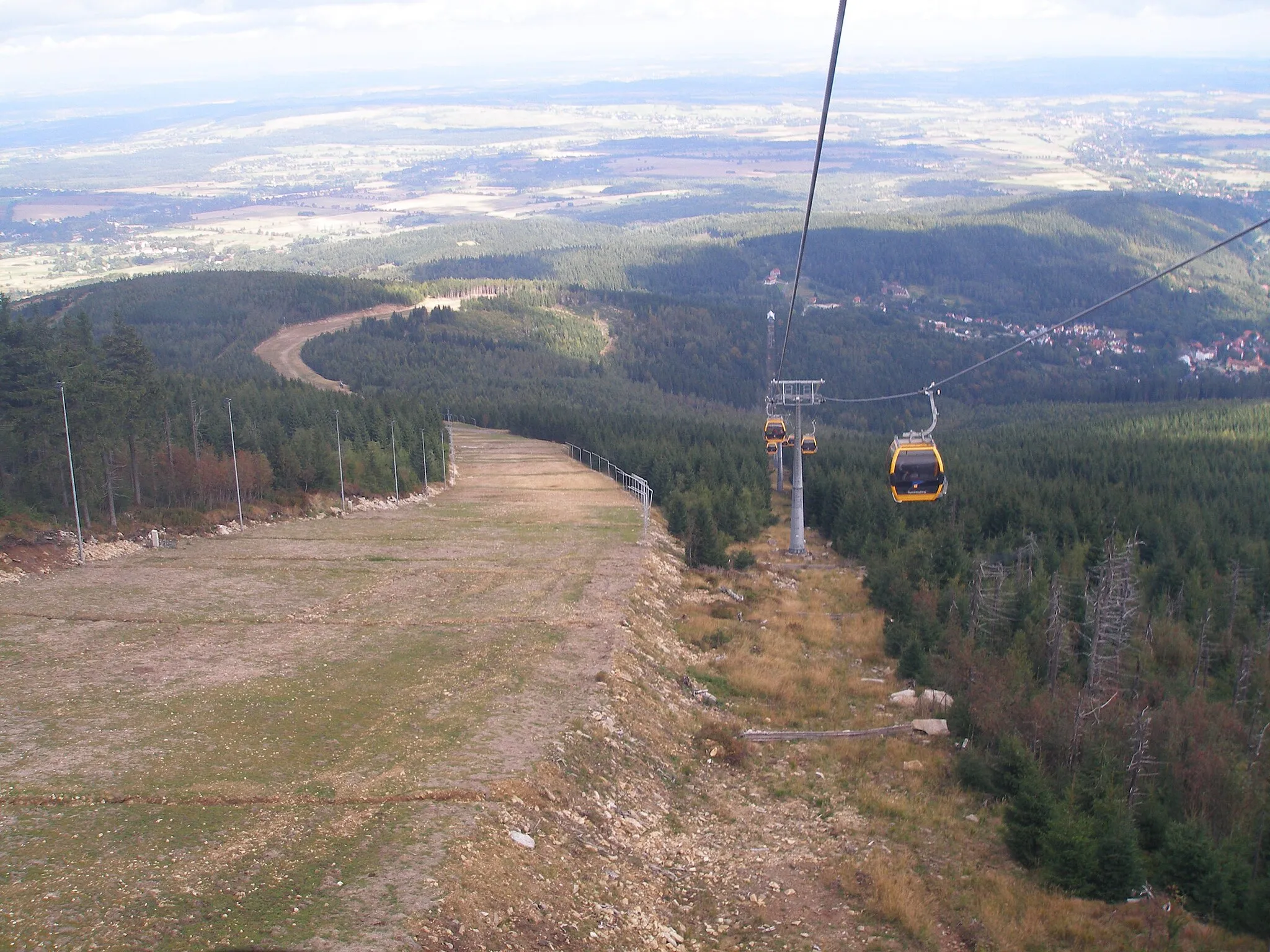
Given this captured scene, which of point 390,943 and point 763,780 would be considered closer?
point 390,943

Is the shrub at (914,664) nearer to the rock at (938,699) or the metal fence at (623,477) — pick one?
the rock at (938,699)

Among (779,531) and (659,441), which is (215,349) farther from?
(779,531)

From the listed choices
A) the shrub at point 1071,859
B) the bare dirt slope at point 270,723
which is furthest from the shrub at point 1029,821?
the bare dirt slope at point 270,723

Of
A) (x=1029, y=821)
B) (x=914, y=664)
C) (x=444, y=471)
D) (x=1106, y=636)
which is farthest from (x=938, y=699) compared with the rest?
(x=444, y=471)

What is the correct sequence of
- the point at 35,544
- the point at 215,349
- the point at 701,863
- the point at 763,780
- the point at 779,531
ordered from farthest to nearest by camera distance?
the point at 215,349 < the point at 779,531 < the point at 35,544 < the point at 763,780 < the point at 701,863

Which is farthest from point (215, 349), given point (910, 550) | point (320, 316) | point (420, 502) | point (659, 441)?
point (910, 550)

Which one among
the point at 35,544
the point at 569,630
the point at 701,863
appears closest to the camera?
the point at 701,863
